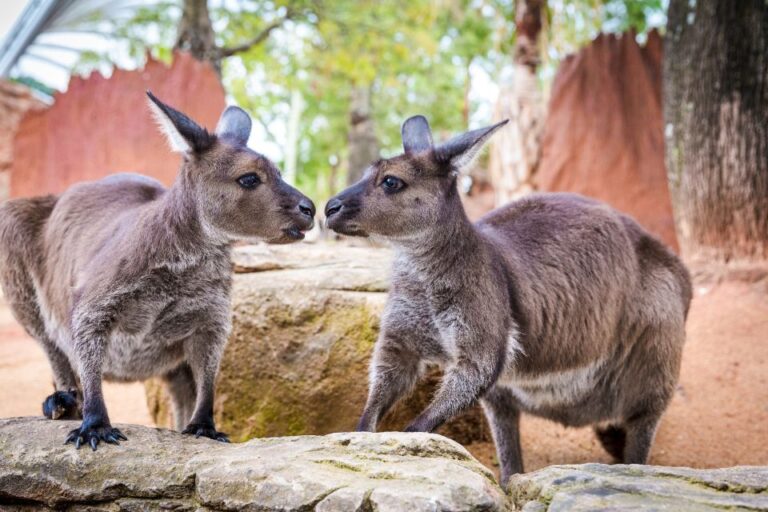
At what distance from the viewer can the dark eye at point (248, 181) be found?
4.63 metres

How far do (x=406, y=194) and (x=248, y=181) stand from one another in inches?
34.5

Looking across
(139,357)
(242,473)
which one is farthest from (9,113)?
(242,473)

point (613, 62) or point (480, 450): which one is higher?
point (613, 62)

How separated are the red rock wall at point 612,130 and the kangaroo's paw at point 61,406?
348 inches

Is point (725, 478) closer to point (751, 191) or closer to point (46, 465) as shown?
point (46, 465)

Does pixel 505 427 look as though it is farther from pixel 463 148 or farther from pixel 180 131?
pixel 180 131

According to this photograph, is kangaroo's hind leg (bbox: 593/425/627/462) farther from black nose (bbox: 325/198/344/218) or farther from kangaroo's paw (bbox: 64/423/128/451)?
kangaroo's paw (bbox: 64/423/128/451)

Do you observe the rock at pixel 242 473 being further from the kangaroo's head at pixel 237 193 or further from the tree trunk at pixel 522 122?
the tree trunk at pixel 522 122

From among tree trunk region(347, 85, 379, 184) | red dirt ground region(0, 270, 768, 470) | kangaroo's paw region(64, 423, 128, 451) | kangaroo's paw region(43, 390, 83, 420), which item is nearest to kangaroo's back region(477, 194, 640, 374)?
red dirt ground region(0, 270, 768, 470)

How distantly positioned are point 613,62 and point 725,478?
9697 mm

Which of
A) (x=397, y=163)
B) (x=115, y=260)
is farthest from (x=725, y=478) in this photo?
(x=115, y=260)

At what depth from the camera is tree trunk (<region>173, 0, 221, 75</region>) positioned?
Answer: 13.3 meters

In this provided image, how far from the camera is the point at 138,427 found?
4434 millimetres

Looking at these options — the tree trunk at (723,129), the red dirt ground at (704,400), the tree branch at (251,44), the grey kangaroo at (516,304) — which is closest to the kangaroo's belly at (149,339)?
the grey kangaroo at (516,304)
